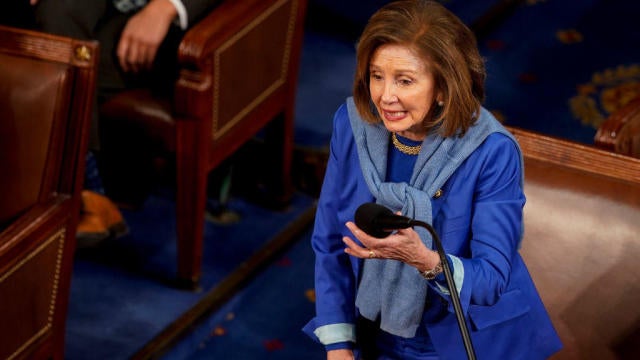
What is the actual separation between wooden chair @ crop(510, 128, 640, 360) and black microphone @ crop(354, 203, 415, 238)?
0.70 metres

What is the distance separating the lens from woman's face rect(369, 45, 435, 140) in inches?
69.3

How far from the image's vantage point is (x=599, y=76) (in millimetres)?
→ 4430

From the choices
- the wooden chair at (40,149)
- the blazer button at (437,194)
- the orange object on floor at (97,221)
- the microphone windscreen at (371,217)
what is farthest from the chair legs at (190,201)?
the microphone windscreen at (371,217)

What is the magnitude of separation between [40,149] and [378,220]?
125cm

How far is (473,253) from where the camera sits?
71.3 inches

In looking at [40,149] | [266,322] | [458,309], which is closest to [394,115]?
[458,309]

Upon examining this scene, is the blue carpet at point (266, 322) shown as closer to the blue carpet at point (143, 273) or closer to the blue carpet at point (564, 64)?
the blue carpet at point (143, 273)

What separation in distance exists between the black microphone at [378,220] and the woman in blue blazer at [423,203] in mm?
80

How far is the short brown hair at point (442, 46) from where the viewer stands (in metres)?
1.75

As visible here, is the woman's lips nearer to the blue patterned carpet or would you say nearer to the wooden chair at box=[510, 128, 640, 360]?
the wooden chair at box=[510, 128, 640, 360]

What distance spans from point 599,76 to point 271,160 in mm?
1422

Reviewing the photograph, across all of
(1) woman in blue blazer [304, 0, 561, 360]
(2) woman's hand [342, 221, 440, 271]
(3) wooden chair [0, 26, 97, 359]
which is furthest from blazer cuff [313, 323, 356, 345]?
(3) wooden chair [0, 26, 97, 359]

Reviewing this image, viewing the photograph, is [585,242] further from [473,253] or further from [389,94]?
[389,94]

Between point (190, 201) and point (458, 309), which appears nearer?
point (458, 309)
